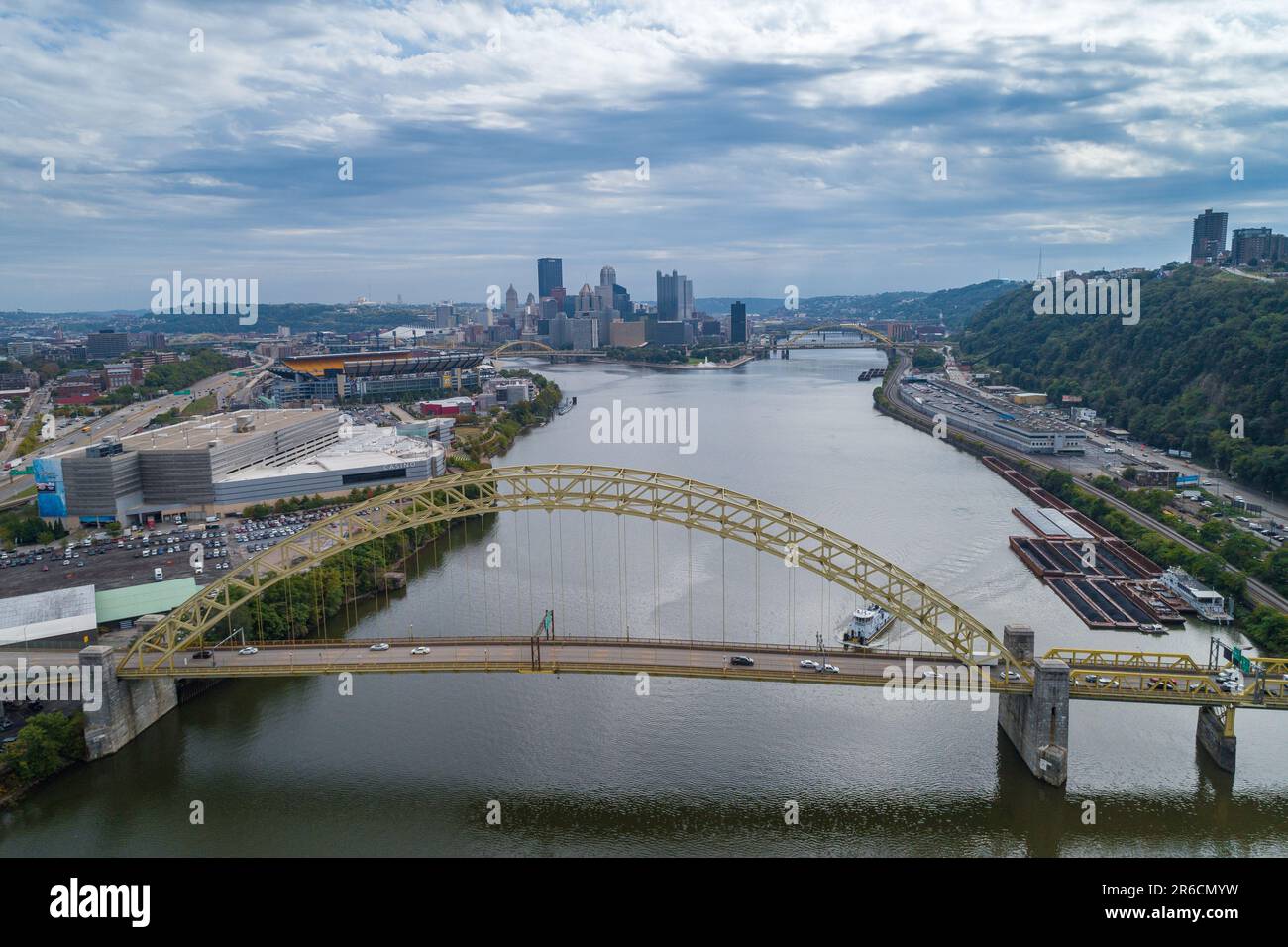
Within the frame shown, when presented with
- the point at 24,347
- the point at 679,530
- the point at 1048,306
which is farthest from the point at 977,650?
the point at 24,347

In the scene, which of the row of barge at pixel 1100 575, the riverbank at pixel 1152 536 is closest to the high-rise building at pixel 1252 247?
the riverbank at pixel 1152 536

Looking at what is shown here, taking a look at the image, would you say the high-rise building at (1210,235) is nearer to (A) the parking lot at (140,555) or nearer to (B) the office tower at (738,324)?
(B) the office tower at (738,324)

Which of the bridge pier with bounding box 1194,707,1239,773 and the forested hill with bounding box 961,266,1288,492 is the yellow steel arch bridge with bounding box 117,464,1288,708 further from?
the forested hill with bounding box 961,266,1288,492

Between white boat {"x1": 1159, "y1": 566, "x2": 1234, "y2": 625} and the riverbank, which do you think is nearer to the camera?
the riverbank

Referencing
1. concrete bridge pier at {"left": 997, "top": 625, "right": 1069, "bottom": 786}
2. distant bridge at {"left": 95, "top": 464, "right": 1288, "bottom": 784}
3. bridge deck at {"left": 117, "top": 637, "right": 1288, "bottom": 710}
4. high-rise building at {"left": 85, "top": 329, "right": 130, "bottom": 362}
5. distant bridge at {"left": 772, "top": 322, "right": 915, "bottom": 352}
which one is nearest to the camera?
concrete bridge pier at {"left": 997, "top": 625, "right": 1069, "bottom": 786}

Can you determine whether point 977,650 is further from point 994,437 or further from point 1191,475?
point 994,437

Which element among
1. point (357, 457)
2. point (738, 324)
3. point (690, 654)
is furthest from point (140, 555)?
point (738, 324)

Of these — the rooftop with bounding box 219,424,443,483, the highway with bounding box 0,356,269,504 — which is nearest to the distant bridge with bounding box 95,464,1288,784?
the rooftop with bounding box 219,424,443,483

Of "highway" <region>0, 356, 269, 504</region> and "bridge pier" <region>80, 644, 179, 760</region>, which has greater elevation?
"highway" <region>0, 356, 269, 504</region>

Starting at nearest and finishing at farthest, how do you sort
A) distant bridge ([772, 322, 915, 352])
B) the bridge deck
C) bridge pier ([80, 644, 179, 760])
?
1. the bridge deck
2. bridge pier ([80, 644, 179, 760])
3. distant bridge ([772, 322, 915, 352])
